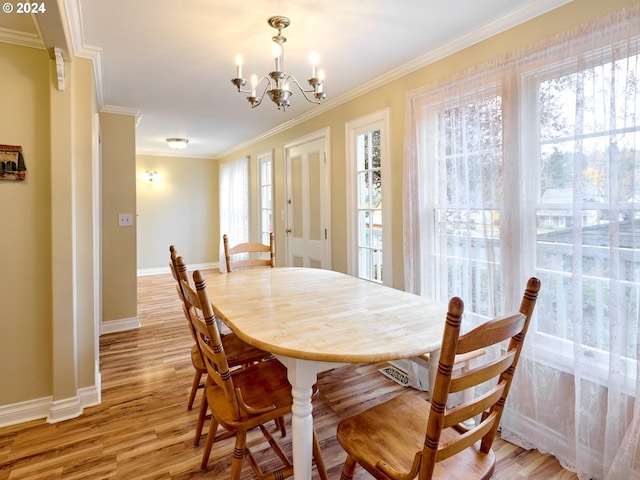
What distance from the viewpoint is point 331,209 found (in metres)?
3.53

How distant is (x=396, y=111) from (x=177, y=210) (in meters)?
5.39

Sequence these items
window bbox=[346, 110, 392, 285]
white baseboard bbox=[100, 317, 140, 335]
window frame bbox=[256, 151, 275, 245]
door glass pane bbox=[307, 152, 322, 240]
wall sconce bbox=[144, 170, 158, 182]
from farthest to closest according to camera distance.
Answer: wall sconce bbox=[144, 170, 158, 182]
window frame bbox=[256, 151, 275, 245]
door glass pane bbox=[307, 152, 322, 240]
white baseboard bbox=[100, 317, 140, 335]
window bbox=[346, 110, 392, 285]

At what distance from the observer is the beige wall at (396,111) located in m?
1.74

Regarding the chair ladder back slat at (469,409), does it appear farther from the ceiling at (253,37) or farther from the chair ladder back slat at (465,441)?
the ceiling at (253,37)

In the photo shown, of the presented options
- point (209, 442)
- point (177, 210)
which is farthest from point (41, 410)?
point (177, 210)

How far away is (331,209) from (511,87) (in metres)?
1.95

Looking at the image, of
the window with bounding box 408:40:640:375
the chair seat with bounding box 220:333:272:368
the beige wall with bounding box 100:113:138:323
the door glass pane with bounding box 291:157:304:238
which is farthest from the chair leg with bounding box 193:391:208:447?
the door glass pane with bounding box 291:157:304:238

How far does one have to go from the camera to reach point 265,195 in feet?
16.8

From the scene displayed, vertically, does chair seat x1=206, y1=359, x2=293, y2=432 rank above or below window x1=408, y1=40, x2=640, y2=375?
below

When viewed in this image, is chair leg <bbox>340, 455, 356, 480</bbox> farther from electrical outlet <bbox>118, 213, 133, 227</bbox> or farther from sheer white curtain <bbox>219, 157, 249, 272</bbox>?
sheer white curtain <bbox>219, 157, 249, 272</bbox>

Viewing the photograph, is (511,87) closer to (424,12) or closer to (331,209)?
(424,12)

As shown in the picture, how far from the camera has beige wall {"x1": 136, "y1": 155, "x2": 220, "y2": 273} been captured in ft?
21.5

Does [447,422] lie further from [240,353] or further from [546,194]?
[546,194]

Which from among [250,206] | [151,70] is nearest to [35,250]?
[151,70]
